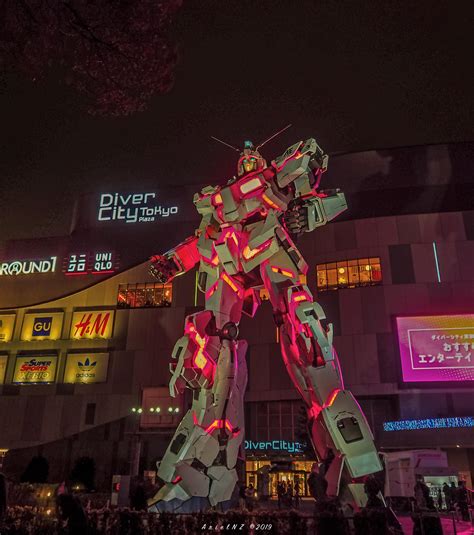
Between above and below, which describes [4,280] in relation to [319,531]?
above

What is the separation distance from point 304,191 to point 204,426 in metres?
6.34

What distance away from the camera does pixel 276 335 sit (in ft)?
117

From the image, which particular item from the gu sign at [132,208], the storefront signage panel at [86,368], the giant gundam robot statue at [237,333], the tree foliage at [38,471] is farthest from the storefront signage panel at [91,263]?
the giant gundam robot statue at [237,333]

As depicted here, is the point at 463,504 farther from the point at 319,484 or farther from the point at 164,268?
the point at 164,268

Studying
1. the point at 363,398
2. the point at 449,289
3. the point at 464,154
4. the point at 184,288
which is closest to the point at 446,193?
the point at 464,154

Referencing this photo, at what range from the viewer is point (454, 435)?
29281mm

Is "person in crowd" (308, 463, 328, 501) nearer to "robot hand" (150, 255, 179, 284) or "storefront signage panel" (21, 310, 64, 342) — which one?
"robot hand" (150, 255, 179, 284)

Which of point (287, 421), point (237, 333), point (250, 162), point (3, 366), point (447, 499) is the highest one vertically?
point (250, 162)

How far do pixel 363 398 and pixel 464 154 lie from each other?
72.2ft

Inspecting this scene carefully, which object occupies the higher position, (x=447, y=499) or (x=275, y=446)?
(x=275, y=446)

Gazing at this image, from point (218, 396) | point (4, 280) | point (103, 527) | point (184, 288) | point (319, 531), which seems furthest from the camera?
point (4, 280)

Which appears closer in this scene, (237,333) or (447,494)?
(237,333)

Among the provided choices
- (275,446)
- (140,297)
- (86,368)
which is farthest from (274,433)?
(86,368)

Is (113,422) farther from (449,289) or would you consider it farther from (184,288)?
(449,289)
